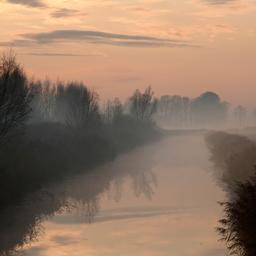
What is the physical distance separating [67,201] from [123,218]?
17.2ft

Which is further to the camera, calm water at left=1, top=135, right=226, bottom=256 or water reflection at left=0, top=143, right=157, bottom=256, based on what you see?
water reflection at left=0, top=143, right=157, bottom=256

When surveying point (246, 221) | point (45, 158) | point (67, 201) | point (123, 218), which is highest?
point (246, 221)

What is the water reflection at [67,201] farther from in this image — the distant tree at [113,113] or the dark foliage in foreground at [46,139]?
the distant tree at [113,113]

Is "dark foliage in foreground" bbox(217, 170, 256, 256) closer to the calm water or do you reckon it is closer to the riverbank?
the calm water

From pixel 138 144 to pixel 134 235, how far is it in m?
55.9

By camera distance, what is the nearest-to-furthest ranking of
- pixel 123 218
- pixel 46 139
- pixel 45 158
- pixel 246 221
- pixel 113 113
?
1. pixel 246 221
2. pixel 123 218
3. pixel 45 158
4. pixel 46 139
5. pixel 113 113

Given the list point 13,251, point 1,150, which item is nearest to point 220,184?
point 1,150

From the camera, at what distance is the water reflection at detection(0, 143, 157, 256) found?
1930 centimetres

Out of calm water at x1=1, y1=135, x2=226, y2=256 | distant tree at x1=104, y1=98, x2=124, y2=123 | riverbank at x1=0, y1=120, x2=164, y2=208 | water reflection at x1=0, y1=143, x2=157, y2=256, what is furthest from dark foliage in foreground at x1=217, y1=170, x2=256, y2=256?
distant tree at x1=104, y1=98, x2=124, y2=123

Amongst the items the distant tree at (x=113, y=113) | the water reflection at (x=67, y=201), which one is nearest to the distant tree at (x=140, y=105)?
the distant tree at (x=113, y=113)

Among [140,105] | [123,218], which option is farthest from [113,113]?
[123,218]

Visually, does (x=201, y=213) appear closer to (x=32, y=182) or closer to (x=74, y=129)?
(x=32, y=182)

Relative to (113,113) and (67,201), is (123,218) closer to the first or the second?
(67,201)

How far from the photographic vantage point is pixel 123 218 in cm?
2253
